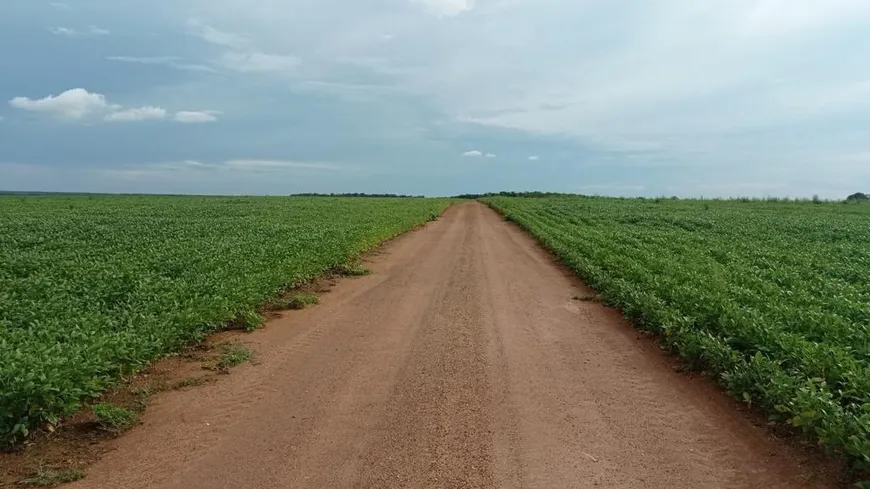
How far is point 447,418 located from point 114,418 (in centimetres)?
299

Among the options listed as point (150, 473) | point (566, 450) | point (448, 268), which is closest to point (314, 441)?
point (150, 473)

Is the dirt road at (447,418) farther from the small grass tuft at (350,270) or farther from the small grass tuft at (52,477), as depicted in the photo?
the small grass tuft at (350,270)

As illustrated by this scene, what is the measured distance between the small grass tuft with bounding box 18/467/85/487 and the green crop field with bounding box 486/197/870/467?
18.5ft

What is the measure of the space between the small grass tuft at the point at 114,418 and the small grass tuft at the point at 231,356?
55.5 inches

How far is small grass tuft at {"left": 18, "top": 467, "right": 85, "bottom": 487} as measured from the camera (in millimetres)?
4035

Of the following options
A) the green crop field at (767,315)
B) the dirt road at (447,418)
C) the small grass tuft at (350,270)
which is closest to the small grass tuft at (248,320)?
the dirt road at (447,418)

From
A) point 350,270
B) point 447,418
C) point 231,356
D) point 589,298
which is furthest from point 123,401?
point 589,298

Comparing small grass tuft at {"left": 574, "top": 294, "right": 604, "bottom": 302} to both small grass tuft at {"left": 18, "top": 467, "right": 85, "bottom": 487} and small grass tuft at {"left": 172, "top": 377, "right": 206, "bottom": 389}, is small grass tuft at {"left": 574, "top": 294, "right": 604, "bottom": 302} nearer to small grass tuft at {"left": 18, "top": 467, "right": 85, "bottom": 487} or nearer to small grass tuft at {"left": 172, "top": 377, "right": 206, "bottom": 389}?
small grass tuft at {"left": 172, "top": 377, "right": 206, "bottom": 389}

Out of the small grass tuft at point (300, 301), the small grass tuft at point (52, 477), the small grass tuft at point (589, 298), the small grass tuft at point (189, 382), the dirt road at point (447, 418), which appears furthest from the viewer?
the small grass tuft at point (589, 298)

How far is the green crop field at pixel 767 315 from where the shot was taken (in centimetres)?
491

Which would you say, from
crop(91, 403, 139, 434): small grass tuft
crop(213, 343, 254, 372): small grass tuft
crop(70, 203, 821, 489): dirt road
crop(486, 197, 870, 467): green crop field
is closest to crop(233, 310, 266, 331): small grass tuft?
crop(70, 203, 821, 489): dirt road

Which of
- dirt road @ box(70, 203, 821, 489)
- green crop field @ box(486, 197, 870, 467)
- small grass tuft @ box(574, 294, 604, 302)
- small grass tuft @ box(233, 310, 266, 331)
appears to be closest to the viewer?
dirt road @ box(70, 203, 821, 489)

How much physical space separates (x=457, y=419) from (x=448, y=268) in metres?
9.36

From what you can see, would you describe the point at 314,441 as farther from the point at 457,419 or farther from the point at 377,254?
the point at 377,254
